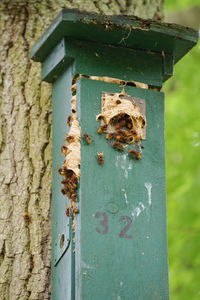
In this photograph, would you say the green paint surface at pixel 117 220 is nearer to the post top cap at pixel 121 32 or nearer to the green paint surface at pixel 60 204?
the green paint surface at pixel 60 204

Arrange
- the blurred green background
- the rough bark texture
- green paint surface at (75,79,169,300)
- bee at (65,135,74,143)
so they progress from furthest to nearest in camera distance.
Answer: the blurred green background → the rough bark texture → bee at (65,135,74,143) → green paint surface at (75,79,169,300)

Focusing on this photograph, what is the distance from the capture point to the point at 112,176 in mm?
2000

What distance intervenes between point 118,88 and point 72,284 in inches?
36.0

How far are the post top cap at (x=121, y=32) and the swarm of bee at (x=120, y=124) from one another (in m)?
0.28

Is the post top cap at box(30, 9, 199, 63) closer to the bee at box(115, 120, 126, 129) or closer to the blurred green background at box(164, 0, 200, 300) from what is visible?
the bee at box(115, 120, 126, 129)

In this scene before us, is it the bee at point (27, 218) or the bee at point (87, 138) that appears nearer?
the bee at point (87, 138)

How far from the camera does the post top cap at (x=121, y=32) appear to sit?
6.53ft

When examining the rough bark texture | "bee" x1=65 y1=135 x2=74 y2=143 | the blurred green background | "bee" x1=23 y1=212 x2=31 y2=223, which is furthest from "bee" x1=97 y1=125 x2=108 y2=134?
the blurred green background

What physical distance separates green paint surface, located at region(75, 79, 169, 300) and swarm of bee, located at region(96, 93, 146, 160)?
0.03 meters

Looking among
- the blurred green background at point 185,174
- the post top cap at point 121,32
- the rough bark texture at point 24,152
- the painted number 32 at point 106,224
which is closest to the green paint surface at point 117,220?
the painted number 32 at point 106,224

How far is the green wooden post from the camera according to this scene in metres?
1.91

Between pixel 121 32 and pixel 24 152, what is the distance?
81 centimetres

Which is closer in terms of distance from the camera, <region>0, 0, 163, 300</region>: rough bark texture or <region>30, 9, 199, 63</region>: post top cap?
<region>30, 9, 199, 63</region>: post top cap

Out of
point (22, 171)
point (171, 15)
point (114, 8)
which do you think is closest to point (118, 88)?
point (22, 171)
